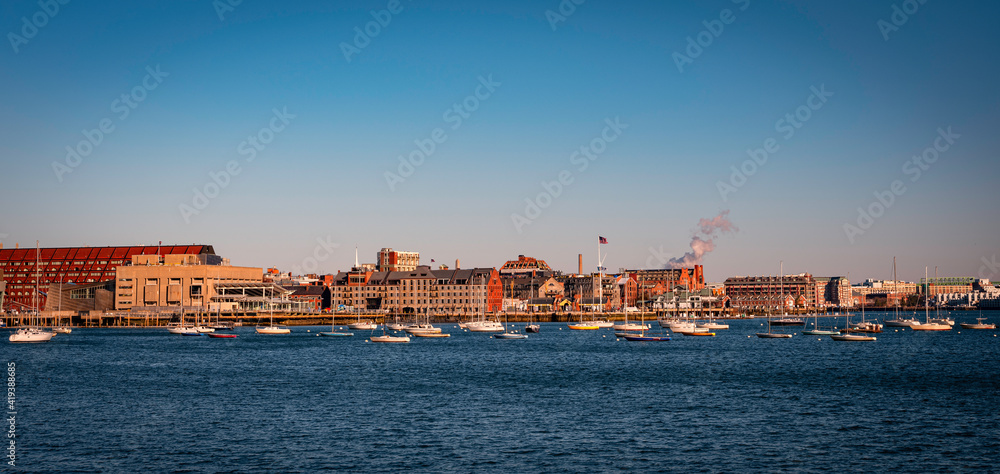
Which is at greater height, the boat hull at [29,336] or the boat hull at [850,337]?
the boat hull at [29,336]

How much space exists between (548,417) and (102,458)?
20.6m

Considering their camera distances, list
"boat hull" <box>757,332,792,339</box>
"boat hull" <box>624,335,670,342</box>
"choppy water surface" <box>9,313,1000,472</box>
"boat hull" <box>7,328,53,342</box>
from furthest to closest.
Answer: "boat hull" <box>757,332,792,339</box> → "boat hull" <box>7,328,53,342</box> → "boat hull" <box>624,335,670,342</box> → "choppy water surface" <box>9,313,1000,472</box>

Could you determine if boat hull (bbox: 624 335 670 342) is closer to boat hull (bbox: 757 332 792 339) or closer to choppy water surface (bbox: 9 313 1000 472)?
boat hull (bbox: 757 332 792 339)

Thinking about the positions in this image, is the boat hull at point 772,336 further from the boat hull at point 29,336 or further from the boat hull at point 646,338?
the boat hull at point 29,336

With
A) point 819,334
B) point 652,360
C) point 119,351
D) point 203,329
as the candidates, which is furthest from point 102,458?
point 203,329

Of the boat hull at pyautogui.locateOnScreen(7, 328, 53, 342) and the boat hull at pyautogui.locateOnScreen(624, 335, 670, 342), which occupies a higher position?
the boat hull at pyautogui.locateOnScreen(7, 328, 53, 342)

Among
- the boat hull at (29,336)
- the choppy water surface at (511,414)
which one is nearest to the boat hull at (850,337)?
the choppy water surface at (511,414)

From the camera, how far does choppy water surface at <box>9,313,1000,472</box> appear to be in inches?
1374

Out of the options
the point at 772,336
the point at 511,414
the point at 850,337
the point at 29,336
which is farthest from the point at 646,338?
the point at 29,336

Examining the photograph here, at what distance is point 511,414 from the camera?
46.3 meters

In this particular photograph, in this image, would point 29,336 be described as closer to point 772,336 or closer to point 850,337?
point 772,336

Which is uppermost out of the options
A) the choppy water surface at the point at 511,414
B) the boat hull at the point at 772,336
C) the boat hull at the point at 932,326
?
the boat hull at the point at 932,326

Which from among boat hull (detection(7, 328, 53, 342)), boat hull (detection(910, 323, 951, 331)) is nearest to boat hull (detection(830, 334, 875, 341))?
boat hull (detection(910, 323, 951, 331))

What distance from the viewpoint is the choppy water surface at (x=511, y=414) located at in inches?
1374
